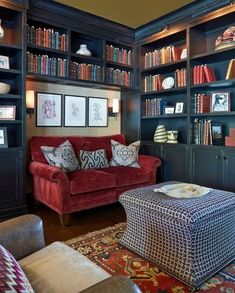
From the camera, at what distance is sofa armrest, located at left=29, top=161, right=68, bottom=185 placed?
2613 mm

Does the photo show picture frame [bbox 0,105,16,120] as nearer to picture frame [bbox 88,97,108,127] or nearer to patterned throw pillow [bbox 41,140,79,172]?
patterned throw pillow [bbox 41,140,79,172]

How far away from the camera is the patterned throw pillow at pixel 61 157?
2990mm

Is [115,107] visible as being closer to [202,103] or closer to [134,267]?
[202,103]

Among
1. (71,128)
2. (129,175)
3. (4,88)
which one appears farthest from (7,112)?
(129,175)

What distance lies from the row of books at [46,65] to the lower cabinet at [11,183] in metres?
1.11

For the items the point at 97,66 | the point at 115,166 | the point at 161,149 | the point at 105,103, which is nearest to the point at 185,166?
the point at 161,149

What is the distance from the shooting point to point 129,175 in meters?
3.25

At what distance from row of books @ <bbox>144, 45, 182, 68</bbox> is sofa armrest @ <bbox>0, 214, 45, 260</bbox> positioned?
3.29m

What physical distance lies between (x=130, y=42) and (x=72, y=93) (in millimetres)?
1353

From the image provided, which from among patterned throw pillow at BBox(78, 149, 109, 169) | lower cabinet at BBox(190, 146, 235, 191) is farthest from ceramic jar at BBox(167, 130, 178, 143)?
patterned throw pillow at BBox(78, 149, 109, 169)

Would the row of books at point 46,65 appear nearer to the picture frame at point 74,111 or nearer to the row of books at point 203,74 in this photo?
the picture frame at point 74,111

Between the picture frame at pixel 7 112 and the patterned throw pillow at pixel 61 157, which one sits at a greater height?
the picture frame at pixel 7 112

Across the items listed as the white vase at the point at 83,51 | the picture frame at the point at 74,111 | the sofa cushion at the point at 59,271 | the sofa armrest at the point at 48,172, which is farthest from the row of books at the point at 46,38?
the sofa cushion at the point at 59,271

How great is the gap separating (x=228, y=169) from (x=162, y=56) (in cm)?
203
